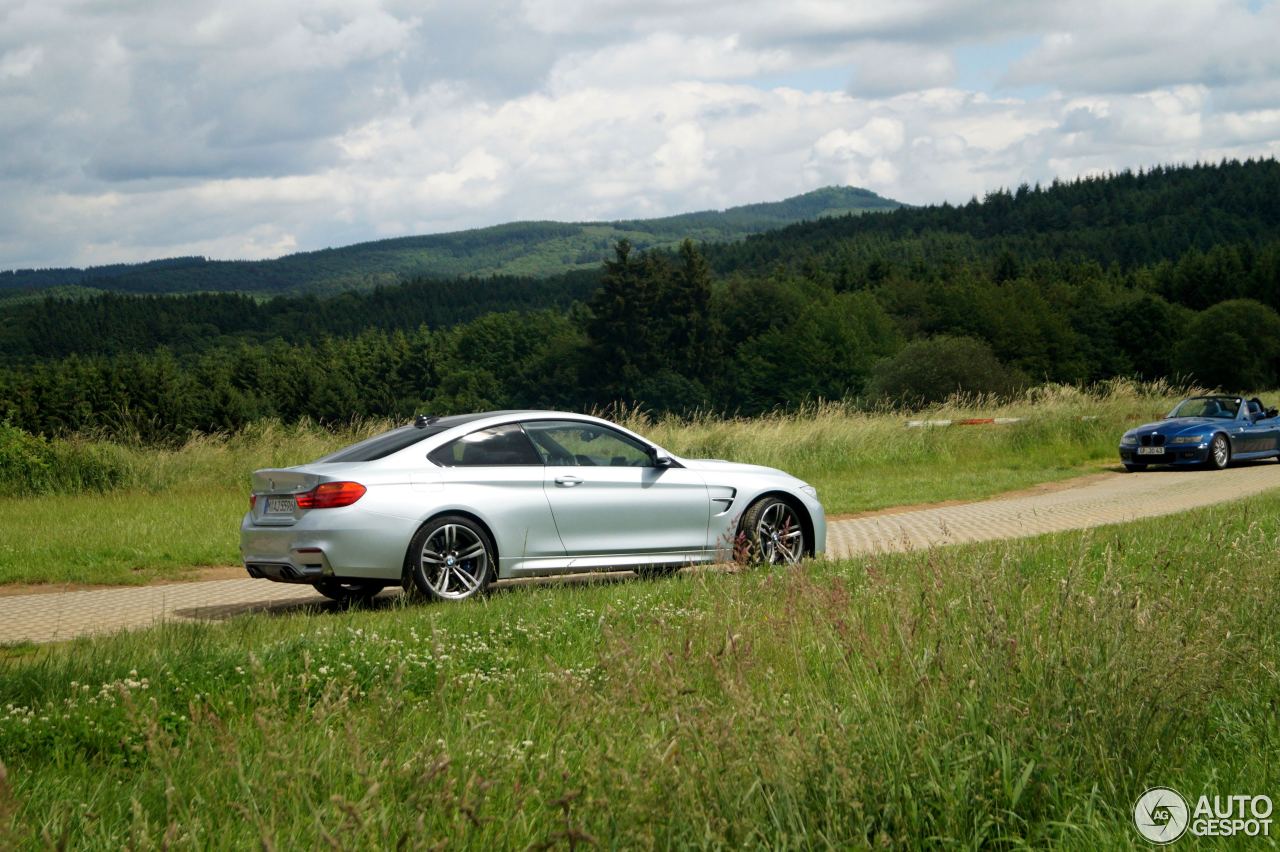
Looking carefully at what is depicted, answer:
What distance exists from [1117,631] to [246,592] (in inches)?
342

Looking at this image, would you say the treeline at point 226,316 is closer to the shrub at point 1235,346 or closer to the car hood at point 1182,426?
the shrub at point 1235,346

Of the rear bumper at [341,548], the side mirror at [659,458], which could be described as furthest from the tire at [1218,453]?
the rear bumper at [341,548]

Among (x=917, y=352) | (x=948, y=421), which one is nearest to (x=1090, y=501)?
(x=948, y=421)

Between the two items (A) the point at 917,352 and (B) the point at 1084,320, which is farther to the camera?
(B) the point at 1084,320

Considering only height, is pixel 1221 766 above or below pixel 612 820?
below

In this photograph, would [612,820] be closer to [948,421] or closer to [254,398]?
[948,421]

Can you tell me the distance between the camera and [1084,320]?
397ft

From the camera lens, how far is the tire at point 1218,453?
24891mm

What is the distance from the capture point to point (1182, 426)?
82.1 ft

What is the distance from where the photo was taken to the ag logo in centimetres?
422

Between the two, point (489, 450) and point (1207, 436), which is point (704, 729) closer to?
point (489, 450)

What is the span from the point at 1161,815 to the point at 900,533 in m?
9.96

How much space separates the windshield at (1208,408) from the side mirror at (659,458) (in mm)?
17740

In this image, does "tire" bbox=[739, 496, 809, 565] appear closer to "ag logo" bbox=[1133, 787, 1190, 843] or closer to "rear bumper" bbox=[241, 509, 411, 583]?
"rear bumper" bbox=[241, 509, 411, 583]
